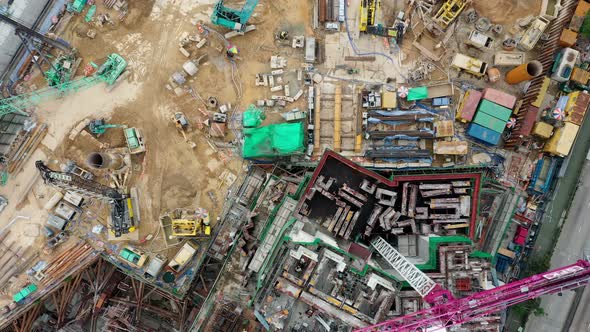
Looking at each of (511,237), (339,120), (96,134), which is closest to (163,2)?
(96,134)

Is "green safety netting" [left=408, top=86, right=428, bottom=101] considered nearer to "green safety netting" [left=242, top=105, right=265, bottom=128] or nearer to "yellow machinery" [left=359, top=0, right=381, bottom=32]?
"yellow machinery" [left=359, top=0, right=381, bottom=32]

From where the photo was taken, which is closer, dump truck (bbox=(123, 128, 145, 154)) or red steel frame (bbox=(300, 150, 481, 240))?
red steel frame (bbox=(300, 150, 481, 240))

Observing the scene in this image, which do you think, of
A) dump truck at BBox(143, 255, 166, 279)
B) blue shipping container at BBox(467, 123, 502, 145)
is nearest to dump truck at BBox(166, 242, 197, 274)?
dump truck at BBox(143, 255, 166, 279)

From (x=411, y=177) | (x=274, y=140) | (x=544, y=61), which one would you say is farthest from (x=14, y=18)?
(x=544, y=61)

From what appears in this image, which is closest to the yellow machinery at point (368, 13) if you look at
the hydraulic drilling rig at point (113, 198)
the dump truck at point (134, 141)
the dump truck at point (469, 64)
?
the dump truck at point (469, 64)

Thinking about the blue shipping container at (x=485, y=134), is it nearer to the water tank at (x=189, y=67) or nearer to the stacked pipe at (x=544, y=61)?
the stacked pipe at (x=544, y=61)

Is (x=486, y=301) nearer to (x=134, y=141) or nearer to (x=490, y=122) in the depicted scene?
(x=490, y=122)
